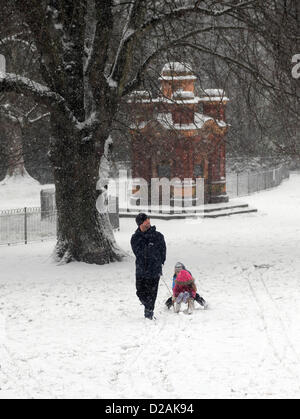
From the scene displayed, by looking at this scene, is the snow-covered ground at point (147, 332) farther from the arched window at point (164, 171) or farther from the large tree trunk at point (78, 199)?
the arched window at point (164, 171)

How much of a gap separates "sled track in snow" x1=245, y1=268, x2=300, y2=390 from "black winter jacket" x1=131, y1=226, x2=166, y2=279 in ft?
6.40

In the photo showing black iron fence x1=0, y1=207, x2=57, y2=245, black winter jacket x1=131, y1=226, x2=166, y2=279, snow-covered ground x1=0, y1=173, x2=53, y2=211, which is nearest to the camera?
black winter jacket x1=131, y1=226, x2=166, y2=279

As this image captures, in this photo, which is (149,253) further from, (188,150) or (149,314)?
(188,150)

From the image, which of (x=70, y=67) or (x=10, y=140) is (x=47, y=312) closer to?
(x=70, y=67)

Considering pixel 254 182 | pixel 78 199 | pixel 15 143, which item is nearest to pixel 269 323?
pixel 78 199

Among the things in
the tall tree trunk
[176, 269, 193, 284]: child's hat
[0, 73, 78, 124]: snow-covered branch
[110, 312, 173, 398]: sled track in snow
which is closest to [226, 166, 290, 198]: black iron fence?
the tall tree trunk

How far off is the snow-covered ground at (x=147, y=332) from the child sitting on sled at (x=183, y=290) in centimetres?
22

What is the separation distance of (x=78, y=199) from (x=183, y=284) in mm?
5607

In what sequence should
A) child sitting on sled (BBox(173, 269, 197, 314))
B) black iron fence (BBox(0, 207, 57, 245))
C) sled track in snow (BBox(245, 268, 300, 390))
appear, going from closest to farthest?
sled track in snow (BBox(245, 268, 300, 390)) < child sitting on sled (BBox(173, 269, 197, 314)) < black iron fence (BBox(0, 207, 57, 245))

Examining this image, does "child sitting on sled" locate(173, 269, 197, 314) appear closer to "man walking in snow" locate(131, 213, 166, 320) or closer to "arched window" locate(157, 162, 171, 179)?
"man walking in snow" locate(131, 213, 166, 320)

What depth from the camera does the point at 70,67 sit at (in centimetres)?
1578

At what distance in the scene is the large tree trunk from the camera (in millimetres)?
15836

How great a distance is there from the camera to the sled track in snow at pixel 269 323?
8054 millimetres

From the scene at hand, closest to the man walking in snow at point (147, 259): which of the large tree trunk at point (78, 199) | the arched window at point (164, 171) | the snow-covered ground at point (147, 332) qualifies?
the snow-covered ground at point (147, 332)
